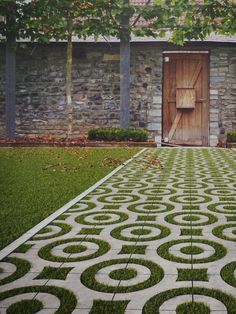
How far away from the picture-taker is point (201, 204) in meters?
4.59

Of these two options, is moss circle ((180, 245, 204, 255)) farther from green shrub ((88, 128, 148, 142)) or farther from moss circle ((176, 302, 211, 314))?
green shrub ((88, 128, 148, 142))

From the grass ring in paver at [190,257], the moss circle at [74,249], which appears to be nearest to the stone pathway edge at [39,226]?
the moss circle at [74,249]

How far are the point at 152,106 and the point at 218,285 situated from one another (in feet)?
45.1

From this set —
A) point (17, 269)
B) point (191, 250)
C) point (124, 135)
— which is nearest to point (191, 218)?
point (191, 250)

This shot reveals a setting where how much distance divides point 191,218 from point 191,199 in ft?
3.03

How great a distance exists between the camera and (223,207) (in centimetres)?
447

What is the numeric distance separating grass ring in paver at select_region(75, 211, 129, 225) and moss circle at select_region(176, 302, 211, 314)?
1717mm

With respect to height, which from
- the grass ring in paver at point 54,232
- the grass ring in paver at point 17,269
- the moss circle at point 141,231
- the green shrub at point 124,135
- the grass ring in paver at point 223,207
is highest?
the green shrub at point 124,135

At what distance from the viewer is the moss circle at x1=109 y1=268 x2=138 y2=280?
8.36 ft

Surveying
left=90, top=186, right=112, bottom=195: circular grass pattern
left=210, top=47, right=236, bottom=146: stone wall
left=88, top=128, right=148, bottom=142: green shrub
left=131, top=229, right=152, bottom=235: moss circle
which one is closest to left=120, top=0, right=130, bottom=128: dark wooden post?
left=88, top=128, right=148, bottom=142: green shrub

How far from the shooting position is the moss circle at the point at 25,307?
212 centimetres

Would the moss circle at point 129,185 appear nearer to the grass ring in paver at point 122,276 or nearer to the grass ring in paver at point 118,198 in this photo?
the grass ring in paver at point 118,198

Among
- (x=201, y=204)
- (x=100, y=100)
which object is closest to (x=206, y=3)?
(x=100, y=100)

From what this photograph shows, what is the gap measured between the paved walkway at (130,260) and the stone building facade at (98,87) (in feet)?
36.4
